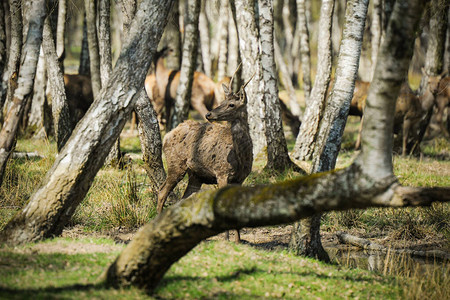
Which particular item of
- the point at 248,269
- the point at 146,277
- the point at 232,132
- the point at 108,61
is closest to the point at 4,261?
the point at 146,277

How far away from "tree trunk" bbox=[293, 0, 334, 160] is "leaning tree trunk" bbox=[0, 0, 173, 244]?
7193 mm

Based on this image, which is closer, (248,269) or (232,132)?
(248,269)

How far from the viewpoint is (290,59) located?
98.8 feet

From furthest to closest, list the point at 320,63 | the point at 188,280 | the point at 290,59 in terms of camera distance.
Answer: the point at 290,59
the point at 320,63
the point at 188,280

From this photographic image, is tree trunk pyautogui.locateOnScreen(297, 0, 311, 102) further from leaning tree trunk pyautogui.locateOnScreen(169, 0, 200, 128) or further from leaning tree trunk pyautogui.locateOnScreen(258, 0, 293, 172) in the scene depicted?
leaning tree trunk pyautogui.locateOnScreen(258, 0, 293, 172)

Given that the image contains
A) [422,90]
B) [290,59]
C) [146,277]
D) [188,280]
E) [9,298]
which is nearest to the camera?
[9,298]

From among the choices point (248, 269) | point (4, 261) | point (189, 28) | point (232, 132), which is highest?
point (189, 28)

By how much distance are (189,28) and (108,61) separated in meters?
3.77

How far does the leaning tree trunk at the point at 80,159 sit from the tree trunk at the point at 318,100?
719cm

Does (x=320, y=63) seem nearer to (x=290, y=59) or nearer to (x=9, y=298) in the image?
(x=9, y=298)

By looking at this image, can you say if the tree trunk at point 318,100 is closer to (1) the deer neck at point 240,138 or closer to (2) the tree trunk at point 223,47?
(1) the deer neck at point 240,138

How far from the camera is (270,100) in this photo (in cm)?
1091

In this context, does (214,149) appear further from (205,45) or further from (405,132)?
(205,45)

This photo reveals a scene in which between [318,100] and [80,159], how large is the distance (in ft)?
26.3
